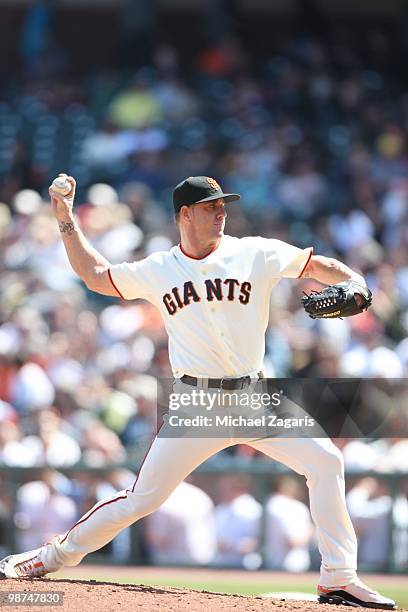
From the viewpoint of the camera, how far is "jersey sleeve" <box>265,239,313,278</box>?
17.9 ft

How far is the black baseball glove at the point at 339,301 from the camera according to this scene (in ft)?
17.5

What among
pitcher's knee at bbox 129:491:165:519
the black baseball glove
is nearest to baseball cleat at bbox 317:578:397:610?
pitcher's knee at bbox 129:491:165:519

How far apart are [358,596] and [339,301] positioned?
52.1 inches

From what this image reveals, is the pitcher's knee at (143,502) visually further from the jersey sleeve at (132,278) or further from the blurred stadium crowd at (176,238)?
the blurred stadium crowd at (176,238)

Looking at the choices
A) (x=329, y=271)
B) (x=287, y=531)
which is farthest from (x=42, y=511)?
(x=329, y=271)

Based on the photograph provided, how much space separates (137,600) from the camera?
5.37 meters

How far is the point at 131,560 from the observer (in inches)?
361

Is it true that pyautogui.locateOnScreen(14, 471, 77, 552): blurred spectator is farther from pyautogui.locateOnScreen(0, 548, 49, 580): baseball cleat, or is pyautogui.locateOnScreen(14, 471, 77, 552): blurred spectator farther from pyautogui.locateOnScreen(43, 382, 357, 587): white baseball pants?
pyautogui.locateOnScreen(43, 382, 357, 587): white baseball pants

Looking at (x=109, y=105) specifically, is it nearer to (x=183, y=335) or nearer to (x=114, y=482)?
(x=114, y=482)

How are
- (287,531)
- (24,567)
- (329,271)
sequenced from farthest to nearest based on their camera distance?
(287,531) < (24,567) < (329,271)

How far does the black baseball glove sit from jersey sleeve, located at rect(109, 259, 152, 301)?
73cm

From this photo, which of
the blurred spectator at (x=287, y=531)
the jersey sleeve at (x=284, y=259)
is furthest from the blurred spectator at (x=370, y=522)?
the jersey sleeve at (x=284, y=259)

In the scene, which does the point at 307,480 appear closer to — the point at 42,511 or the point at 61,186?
the point at 61,186

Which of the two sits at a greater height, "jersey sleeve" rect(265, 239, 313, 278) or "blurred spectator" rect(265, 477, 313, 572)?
"jersey sleeve" rect(265, 239, 313, 278)
